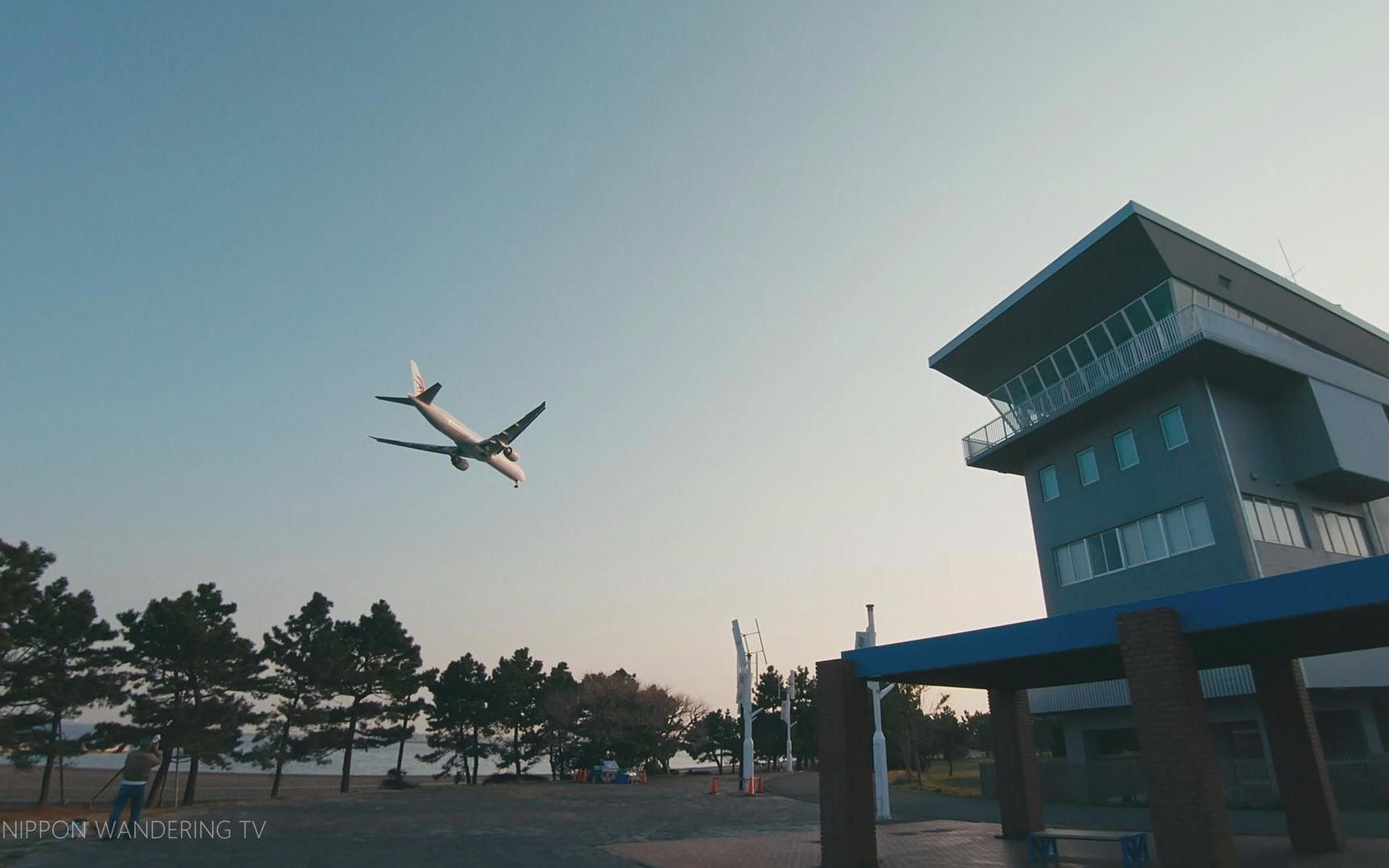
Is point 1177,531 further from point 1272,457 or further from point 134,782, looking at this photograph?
point 134,782

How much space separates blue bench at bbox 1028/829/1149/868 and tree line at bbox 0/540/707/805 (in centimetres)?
3197

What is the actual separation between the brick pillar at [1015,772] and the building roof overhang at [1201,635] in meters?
1.15

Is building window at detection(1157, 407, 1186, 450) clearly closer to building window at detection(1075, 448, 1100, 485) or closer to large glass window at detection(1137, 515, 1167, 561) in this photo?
large glass window at detection(1137, 515, 1167, 561)

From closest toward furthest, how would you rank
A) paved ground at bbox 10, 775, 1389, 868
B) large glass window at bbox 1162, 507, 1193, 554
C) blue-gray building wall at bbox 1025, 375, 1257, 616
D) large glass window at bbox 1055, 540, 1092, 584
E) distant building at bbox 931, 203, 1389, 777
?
1. paved ground at bbox 10, 775, 1389, 868
2. blue-gray building wall at bbox 1025, 375, 1257, 616
3. distant building at bbox 931, 203, 1389, 777
4. large glass window at bbox 1162, 507, 1193, 554
5. large glass window at bbox 1055, 540, 1092, 584

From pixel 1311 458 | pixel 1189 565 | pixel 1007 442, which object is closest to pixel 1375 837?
pixel 1189 565

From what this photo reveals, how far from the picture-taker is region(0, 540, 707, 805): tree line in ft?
96.2

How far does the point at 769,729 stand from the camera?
68.2 meters

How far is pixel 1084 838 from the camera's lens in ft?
45.3

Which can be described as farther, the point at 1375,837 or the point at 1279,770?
the point at 1375,837

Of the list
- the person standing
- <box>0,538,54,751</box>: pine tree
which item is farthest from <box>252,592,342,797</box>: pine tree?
the person standing

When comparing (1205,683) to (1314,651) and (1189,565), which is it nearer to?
(1189,565)

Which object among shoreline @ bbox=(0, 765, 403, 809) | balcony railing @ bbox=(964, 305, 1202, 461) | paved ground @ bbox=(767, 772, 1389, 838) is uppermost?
balcony railing @ bbox=(964, 305, 1202, 461)

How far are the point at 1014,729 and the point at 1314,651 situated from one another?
626 cm

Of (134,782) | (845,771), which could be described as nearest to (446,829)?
(134,782)
